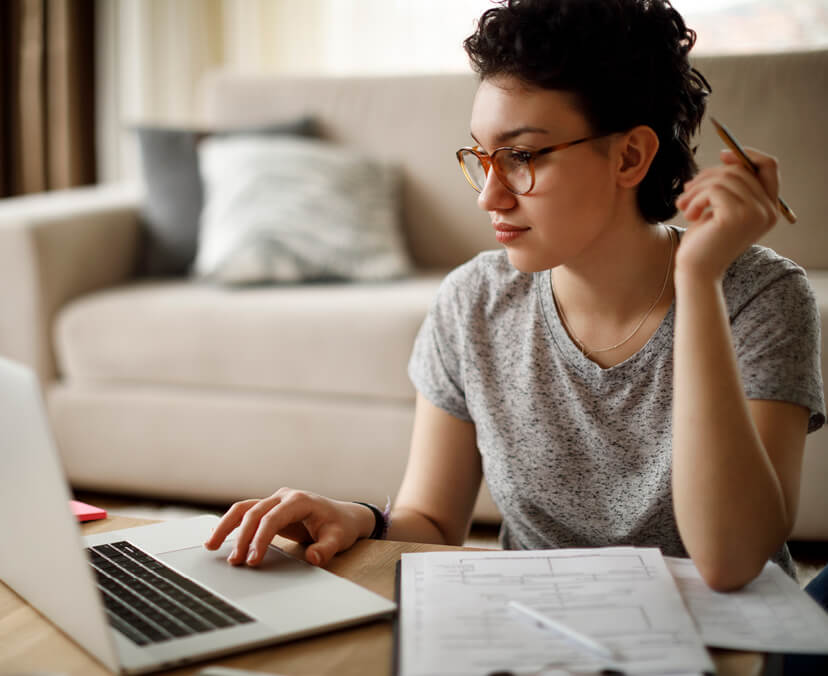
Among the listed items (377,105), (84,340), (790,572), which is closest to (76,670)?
(790,572)

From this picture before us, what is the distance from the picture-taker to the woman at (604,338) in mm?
815

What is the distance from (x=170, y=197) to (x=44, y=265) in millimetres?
431

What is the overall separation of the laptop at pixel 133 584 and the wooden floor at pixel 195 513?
1195 millimetres

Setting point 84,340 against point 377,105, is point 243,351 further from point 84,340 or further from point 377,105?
point 377,105

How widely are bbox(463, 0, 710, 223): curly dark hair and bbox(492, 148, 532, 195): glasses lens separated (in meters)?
0.07

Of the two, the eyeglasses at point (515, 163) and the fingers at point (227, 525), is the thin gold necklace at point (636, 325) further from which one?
the fingers at point (227, 525)

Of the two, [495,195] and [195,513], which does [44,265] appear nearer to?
[195,513]

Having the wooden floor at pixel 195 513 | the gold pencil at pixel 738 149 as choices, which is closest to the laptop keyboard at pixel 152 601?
the gold pencil at pixel 738 149

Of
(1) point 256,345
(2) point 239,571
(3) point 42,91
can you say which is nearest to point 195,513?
(1) point 256,345

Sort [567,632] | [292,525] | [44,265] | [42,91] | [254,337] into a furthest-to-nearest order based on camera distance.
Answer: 1. [42,91]
2. [44,265]
3. [254,337]
4. [292,525]
5. [567,632]

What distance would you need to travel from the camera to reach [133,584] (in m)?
0.73

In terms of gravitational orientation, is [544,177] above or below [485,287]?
above

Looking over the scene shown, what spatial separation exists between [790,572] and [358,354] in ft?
3.87

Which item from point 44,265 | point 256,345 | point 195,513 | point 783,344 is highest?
point 783,344
